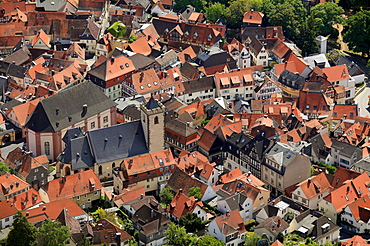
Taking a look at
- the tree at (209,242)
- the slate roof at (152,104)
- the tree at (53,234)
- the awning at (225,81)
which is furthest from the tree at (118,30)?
the tree at (53,234)

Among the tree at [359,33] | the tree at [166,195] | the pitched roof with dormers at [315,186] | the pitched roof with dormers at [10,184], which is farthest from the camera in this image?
the tree at [359,33]

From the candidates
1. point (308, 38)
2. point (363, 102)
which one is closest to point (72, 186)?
point (363, 102)

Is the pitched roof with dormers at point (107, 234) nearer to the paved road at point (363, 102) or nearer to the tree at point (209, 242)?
the tree at point (209, 242)

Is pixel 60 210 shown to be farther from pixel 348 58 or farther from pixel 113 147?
pixel 348 58

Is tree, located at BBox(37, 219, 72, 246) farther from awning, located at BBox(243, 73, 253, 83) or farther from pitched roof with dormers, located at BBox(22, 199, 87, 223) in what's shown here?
awning, located at BBox(243, 73, 253, 83)

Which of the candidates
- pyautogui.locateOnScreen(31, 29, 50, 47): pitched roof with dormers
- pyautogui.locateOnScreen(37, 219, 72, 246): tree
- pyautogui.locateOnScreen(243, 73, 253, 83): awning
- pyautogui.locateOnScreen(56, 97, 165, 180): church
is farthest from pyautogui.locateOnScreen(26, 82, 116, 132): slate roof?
pyautogui.locateOnScreen(31, 29, 50, 47): pitched roof with dormers

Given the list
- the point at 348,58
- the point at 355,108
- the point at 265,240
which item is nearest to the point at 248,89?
the point at 355,108

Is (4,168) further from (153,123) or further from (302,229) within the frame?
(302,229)
